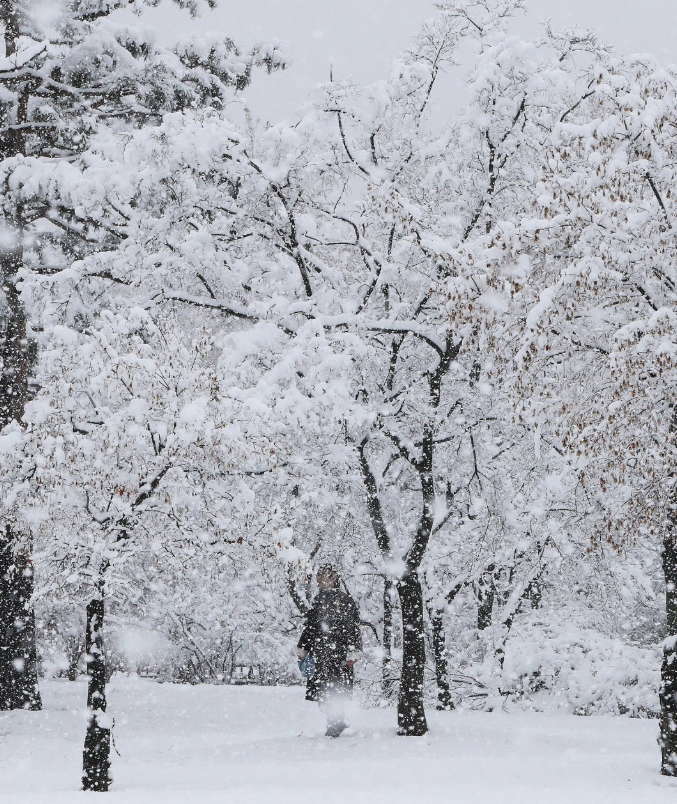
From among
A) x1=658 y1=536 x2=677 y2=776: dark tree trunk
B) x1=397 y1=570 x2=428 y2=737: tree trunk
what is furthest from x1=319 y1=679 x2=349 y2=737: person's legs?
x1=658 y1=536 x2=677 y2=776: dark tree trunk

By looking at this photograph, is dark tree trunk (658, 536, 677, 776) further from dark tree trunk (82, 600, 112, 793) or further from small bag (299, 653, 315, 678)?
dark tree trunk (82, 600, 112, 793)

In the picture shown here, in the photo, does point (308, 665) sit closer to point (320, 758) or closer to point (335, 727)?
point (335, 727)

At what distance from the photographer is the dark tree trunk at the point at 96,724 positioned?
6.36 meters

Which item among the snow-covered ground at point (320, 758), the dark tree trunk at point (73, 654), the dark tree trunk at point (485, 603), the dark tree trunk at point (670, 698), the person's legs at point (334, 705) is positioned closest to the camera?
the snow-covered ground at point (320, 758)

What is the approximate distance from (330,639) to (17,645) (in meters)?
4.27

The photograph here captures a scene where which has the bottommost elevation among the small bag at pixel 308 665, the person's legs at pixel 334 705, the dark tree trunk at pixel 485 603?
the person's legs at pixel 334 705

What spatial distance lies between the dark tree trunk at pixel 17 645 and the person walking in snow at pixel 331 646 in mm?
3829

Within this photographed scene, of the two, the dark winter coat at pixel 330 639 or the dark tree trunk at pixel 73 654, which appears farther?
the dark tree trunk at pixel 73 654

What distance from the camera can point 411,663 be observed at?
361 inches

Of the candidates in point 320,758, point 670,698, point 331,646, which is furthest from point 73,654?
point 670,698

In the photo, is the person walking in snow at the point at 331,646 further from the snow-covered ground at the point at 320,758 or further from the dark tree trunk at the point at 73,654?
the dark tree trunk at the point at 73,654

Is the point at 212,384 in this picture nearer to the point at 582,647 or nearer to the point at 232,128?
the point at 232,128

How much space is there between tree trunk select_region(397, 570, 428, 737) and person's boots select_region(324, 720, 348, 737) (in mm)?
666

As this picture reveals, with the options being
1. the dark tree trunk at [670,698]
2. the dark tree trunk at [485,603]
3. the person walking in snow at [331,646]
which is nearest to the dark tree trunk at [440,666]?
the dark tree trunk at [485,603]
